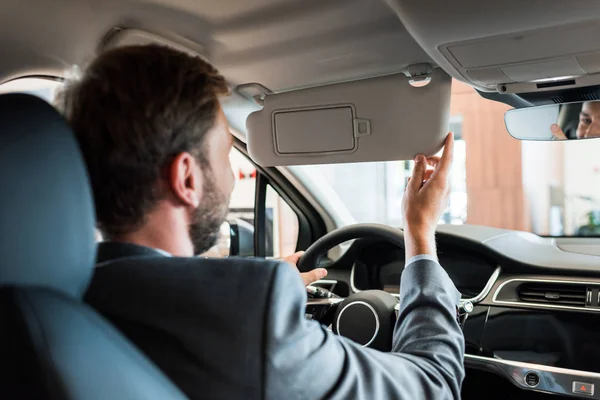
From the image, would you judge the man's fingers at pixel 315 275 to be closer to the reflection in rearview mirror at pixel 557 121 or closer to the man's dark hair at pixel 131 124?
the man's dark hair at pixel 131 124

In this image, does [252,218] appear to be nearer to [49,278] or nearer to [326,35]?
[326,35]

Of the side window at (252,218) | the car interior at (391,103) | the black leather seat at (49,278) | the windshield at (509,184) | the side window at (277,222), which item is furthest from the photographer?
the windshield at (509,184)

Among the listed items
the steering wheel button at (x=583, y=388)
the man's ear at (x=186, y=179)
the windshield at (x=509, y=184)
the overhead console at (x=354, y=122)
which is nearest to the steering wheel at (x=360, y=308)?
the overhead console at (x=354, y=122)

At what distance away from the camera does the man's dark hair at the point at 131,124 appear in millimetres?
1093

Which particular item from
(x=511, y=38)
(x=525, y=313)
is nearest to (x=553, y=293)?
(x=525, y=313)

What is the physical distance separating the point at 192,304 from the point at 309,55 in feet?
4.36

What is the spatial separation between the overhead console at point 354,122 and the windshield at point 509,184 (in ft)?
7.96

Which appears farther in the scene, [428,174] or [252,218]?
[252,218]

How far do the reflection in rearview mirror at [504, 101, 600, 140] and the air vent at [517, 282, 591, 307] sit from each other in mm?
493

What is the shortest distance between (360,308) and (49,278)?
4.19 ft

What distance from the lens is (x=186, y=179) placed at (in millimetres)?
1137

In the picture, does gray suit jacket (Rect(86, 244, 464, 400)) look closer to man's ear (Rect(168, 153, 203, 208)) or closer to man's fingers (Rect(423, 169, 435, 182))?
man's ear (Rect(168, 153, 203, 208))

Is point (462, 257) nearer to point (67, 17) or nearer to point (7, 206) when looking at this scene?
point (67, 17)

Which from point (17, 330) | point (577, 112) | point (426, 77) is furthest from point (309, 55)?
point (17, 330)
